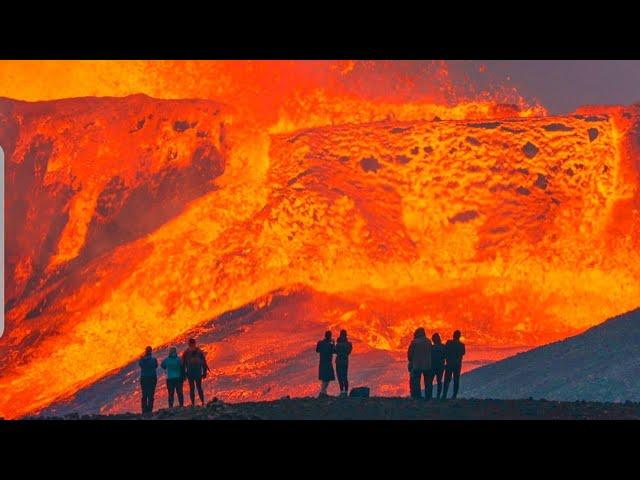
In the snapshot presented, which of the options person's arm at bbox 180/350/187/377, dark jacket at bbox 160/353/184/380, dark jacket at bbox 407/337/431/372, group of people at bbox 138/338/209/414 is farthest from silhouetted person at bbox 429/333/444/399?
dark jacket at bbox 160/353/184/380

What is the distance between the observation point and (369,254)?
6750 cm

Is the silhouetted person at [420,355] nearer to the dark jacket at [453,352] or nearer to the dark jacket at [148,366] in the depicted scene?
the dark jacket at [453,352]

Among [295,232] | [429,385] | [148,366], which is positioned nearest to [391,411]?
[429,385]

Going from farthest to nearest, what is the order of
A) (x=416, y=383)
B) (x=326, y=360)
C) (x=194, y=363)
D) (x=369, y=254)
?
(x=369, y=254), (x=326, y=360), (x=416, y=383), (x=194, y=363)

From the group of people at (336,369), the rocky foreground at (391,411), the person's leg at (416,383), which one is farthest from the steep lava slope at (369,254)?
the rocky foreground at (391,411)

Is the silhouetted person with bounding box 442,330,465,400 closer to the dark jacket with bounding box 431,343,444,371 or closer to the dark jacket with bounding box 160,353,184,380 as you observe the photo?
the dark jacket with bounding box 431,343,444,371

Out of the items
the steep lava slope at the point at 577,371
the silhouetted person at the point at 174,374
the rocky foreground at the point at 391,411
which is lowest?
the rocky foreground at the point at 391,411

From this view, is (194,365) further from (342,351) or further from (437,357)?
(437,357)

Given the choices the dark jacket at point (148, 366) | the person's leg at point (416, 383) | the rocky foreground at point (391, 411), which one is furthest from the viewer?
the person's leg at point (416, 383)

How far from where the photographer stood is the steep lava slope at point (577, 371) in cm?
4847

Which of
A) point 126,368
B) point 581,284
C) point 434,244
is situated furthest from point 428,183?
point 126,368

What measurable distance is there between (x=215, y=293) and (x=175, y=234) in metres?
3.35

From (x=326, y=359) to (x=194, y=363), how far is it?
9.20 ft

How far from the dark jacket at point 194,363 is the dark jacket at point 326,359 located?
2.46 metres
